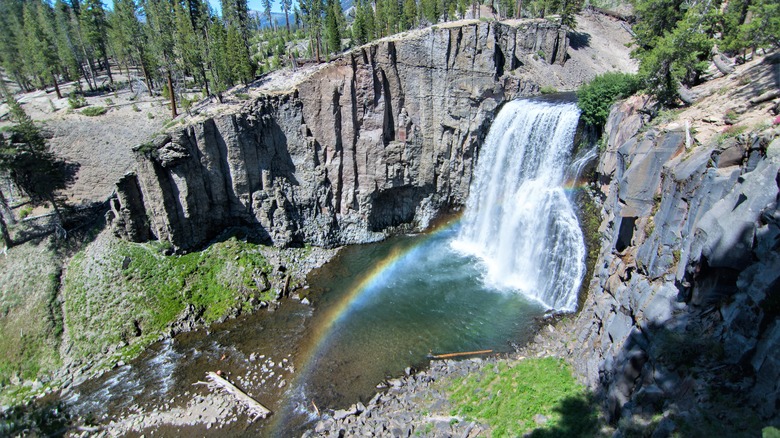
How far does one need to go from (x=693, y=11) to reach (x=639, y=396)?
764 inches

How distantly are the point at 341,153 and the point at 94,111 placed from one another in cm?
2581

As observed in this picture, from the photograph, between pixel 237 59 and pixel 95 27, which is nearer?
pixel 237 59

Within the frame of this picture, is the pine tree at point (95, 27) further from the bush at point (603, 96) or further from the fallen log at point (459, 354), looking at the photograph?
the bush at point (603, 96)

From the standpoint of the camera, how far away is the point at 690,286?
40.9ft

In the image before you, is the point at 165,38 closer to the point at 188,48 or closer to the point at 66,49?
the point at 188,48

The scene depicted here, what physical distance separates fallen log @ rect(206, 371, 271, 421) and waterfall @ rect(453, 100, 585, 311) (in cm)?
1660

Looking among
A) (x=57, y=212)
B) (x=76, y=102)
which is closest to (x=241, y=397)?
(x=57, y=212)

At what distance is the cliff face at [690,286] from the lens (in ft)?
30.6

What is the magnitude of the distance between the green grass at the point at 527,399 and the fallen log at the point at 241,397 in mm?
9484

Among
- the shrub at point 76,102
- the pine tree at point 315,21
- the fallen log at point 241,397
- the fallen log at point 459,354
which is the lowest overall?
the fallen log at point 241,397

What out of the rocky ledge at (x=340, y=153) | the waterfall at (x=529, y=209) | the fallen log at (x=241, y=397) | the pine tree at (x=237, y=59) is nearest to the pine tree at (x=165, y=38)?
the pine tree at (x=237, y=59)

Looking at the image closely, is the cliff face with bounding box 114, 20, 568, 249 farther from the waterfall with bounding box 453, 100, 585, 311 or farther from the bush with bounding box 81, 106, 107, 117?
the bush with bounding box 81, 106, 107, 117

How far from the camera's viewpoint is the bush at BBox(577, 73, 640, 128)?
989 inches

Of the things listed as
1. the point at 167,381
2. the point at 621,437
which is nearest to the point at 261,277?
the point at 167,381
